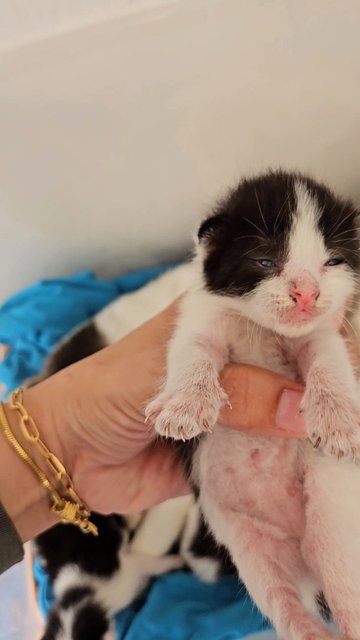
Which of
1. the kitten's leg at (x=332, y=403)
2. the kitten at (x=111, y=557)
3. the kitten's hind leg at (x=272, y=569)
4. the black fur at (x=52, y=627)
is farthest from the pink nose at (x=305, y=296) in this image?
the black fur at (x=52, y=627)

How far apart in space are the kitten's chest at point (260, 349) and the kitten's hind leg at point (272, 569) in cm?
32

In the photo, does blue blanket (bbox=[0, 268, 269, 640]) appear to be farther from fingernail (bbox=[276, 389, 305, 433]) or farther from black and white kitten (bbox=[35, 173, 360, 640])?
fingernail (bbox=[276, 389, 305, 433])

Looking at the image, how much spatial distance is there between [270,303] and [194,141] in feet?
3.29

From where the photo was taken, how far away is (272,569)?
4.07 feet

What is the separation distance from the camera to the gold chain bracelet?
1.41 meters

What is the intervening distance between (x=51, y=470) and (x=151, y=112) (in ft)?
3.51

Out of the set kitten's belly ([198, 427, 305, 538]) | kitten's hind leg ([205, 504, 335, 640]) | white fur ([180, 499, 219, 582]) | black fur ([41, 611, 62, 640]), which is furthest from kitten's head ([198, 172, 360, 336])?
black fur ([41, 611, 62, 640])

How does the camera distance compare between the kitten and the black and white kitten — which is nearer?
the black and white kitten

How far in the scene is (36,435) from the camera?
4.61 ft

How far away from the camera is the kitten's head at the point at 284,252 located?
112 cm

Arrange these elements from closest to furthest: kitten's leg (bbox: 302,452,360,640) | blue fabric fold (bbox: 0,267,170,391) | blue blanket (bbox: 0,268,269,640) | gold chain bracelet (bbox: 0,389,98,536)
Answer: kitten's leg (bbox: 302,452,360,640) < gold chain bracelet (bbox: 0,389,98,536) < blue blanket (bbox: 0,268,269,640) < blue fabric fold (bbox: 0,267,170,391)

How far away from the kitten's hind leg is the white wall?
1136 mm

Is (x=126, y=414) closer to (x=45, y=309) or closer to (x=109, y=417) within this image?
(x=109, y=417)

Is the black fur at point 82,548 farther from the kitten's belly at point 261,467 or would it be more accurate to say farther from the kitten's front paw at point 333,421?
the kitten's front paw at point 333,421
